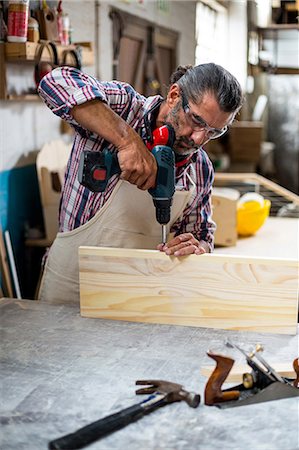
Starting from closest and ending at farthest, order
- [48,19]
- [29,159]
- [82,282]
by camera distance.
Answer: [82,282] → [48,19] → [29,159]

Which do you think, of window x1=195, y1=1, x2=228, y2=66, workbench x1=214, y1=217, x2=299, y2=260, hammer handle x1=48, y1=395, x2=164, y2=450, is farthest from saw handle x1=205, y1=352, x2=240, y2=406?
window x1=195, y1=1, x2=228, y2=66

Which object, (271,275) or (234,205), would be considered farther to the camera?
(234,205)

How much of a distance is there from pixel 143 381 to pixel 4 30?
1.95 metres

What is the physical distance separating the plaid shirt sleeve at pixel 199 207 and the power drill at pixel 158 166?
337mm

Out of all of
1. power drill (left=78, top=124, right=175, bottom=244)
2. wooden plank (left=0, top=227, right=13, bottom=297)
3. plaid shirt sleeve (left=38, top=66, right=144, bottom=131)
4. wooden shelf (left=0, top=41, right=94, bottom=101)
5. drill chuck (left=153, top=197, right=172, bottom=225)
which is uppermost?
wooden shelf (left=0, top=41, right=94, bottom=101)

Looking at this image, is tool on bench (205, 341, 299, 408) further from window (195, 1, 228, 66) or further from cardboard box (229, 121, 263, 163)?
cardboard box (229, 121, 263, 163)

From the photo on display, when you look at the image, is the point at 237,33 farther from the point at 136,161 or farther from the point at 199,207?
the point at 136,161

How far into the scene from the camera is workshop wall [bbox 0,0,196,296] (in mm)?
3193

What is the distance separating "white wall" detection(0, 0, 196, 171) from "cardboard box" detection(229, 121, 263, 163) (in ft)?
7.61

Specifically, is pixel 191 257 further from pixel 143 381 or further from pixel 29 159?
pixel 29 159

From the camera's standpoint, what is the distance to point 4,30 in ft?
9.62

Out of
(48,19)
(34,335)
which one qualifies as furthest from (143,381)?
(48,19)

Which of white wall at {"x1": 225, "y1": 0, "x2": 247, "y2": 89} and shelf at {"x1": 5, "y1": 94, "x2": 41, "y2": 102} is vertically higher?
white wall at {"x1": 225, "y1": 0, "x2": 247, "y2": 89}

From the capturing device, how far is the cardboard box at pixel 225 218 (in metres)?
3.46
